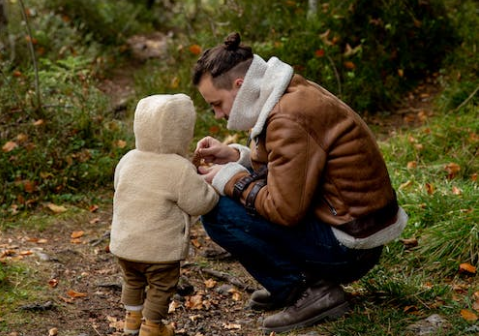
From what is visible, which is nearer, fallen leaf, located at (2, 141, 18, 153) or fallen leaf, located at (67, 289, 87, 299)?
fallen leaf, located at (67, 289, 87, 299)

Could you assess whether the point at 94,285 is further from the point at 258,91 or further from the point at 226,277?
the point at 258,91

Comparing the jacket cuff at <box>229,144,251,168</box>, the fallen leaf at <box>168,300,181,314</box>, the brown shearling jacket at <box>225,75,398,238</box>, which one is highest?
the brown shearling jacket at <box>225,75,398,238</box>

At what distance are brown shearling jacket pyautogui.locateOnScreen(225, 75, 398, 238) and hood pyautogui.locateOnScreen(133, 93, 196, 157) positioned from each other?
0.39 metres

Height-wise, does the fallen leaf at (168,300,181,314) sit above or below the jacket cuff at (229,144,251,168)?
Answer: below

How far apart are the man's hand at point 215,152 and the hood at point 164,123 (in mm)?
376

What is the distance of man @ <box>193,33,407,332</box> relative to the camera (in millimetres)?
2980

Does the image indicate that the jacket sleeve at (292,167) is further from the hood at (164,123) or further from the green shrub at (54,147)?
the green shrub at (54,147)

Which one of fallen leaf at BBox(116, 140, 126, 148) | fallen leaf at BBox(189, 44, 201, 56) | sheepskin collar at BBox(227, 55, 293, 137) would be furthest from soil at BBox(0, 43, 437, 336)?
fallen leaf at BBox(189, 44, 201, 56)

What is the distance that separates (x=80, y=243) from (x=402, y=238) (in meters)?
2.25

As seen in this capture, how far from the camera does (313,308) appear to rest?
3361mm

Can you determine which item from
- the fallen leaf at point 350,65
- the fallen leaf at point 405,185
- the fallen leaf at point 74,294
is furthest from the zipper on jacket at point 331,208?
the fallen leaf at point 350,65

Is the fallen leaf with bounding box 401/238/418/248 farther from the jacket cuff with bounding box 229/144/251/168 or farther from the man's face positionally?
the man's face

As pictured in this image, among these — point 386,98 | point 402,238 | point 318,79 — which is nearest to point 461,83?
point 386,98

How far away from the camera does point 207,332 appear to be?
3.51 metres
